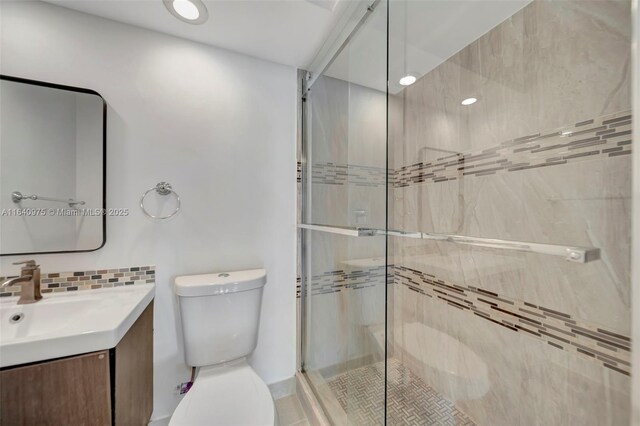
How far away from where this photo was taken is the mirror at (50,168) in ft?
3.37

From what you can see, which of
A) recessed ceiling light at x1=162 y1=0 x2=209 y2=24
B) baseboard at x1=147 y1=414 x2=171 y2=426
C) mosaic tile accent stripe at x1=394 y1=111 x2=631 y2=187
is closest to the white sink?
baseboard at x1=147 y1=414 x2=171 y2=426

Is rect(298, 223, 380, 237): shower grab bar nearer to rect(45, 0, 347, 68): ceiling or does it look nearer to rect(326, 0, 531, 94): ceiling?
rect(326, 0, 531, 94): ceiling

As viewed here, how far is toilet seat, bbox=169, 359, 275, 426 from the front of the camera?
89cm

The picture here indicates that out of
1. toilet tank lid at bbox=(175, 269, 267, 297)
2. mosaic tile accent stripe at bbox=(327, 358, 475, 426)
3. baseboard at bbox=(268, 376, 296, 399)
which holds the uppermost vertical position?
toilet tank lid at bbox=(175, 269, 267, 297)

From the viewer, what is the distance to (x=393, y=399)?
1371 millimetres

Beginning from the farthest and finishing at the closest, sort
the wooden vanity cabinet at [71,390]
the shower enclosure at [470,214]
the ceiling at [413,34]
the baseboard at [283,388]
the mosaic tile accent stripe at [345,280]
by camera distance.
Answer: the baseboard at [283,388]
the mosaic tile accent stripe at [345,280]
the ceiling at [413,34]
the shower enclosure at [470,214]
the wooden vanity cabinet at [71,390]

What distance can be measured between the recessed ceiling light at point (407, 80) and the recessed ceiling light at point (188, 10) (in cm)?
107

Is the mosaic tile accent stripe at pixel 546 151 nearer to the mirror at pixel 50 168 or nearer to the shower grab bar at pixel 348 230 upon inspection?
the shower grab bar at pixel 348 230

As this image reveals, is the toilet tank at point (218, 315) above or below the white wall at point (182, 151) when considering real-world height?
below

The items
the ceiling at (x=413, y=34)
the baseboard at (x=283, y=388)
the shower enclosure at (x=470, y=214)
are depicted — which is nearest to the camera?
the shower enclosure at (x=470, y=214)

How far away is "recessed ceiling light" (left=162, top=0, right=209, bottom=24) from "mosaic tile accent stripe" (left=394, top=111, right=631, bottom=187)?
142 cm

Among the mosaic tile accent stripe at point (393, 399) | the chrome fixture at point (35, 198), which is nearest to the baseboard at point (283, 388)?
the mosaic tile accent stripe at point (393, 399)

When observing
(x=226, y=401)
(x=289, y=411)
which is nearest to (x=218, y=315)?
(x=226, y=401)

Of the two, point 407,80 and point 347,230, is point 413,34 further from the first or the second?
point 347,230
